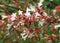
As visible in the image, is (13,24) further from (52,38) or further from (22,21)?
(52,38)

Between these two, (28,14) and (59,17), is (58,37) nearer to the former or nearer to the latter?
(59,17)

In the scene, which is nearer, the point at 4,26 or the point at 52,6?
the point at 4,26

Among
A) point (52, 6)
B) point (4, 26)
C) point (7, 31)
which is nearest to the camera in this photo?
point (4, 26)

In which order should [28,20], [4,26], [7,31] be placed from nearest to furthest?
[28,20], [4,26], [7,31]

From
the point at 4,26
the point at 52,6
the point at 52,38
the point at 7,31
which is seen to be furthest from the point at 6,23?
the point at 52,6

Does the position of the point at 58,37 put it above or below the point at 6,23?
below

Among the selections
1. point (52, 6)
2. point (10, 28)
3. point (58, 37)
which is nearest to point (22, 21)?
point (10, 28)

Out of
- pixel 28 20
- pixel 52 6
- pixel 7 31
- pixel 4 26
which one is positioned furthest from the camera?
pixel 52 6

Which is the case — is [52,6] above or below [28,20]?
below

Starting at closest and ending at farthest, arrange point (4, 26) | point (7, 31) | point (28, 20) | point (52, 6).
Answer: point (28, 20) < point (4, 26) < point (7, 31) < point (52, 6)
